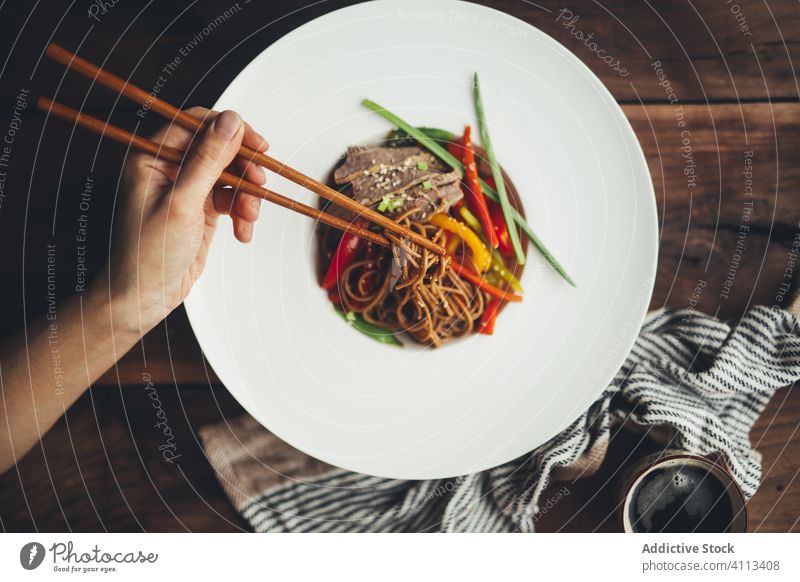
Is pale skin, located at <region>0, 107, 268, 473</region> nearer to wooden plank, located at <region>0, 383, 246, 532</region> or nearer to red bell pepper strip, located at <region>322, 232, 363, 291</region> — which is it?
wooden plank, located at <region>0, 383, 246, 532</region>

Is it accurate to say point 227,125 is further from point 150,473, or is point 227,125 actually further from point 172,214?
point 150,473

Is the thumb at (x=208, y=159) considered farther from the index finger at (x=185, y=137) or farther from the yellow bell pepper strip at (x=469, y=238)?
the yellow bell pepper strip at (x=469, y=238)

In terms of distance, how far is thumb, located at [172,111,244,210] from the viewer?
78 cm

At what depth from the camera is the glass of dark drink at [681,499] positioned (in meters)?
0.90

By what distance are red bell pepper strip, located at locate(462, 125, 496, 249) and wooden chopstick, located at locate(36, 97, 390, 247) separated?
17cm

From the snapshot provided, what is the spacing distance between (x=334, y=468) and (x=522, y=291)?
0.45 m

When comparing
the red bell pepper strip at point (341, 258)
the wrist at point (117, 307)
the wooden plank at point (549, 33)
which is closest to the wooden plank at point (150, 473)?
the wrist at point (117, 307)

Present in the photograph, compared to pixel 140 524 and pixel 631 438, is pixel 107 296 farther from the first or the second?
pixel 631 438

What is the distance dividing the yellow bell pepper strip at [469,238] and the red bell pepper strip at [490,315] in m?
0.06

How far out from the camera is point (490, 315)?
3.11ft

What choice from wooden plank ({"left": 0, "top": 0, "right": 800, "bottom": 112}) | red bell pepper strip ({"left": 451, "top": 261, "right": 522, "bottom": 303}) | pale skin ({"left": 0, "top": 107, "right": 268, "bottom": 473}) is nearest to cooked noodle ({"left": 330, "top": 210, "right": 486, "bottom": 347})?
red bell pepper strip ({"left": 451, "top": 261, "right": 522, "bottom": 303})

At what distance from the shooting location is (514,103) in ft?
3.00

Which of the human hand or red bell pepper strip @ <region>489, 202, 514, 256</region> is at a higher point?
red bell pepper strip @ <region>489, 202, 514, 256</region>
